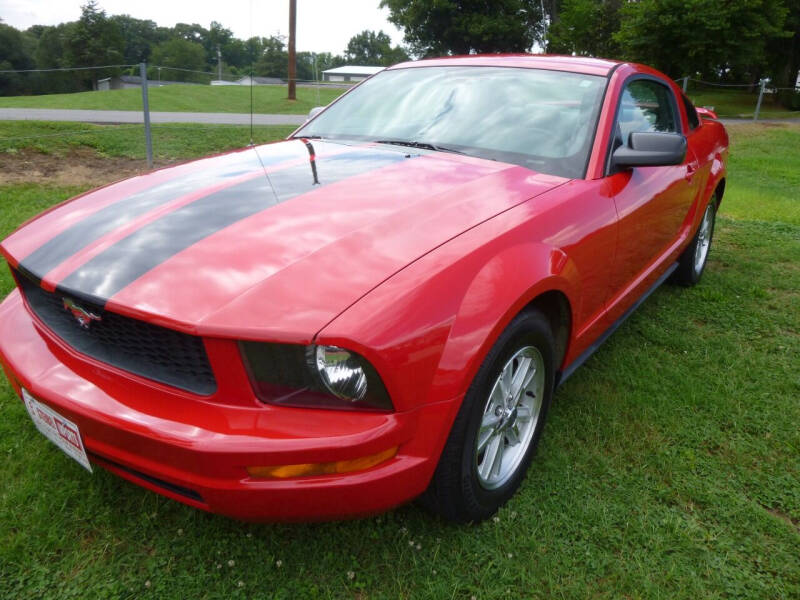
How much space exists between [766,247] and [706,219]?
148cm

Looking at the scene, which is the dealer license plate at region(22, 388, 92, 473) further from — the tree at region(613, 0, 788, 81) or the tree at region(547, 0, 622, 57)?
the tree at region(547, 0, 622, 57)

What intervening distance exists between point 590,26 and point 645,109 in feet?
102

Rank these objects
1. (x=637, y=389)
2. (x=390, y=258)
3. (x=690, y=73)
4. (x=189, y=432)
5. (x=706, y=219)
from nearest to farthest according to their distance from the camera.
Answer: (x=189, y=432)
(x=390, y=258)
(x=637, y=389)
(x=706, y=219)
(x=690, y=73)

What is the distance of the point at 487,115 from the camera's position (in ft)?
8.98

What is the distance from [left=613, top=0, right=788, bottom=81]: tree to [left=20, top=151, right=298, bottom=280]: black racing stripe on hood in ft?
70.0

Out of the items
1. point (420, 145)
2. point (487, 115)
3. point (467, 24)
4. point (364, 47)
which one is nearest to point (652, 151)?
point (487, 115)

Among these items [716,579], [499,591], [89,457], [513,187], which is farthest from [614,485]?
[89,457]

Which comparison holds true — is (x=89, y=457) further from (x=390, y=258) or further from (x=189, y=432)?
(x=390, y=258)

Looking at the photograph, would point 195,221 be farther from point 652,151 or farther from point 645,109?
point 645,109

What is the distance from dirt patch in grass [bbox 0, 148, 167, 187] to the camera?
272 inches

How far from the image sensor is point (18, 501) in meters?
2.00

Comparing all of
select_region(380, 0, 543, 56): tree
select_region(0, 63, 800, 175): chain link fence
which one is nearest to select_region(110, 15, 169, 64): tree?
select_region(380, 0, 543, 56): tree

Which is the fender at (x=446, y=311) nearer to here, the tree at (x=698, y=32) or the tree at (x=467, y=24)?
the tree at (x=698, y=32)

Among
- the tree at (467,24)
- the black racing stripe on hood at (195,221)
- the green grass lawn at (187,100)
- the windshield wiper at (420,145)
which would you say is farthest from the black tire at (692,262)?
the tree at (467,24)
